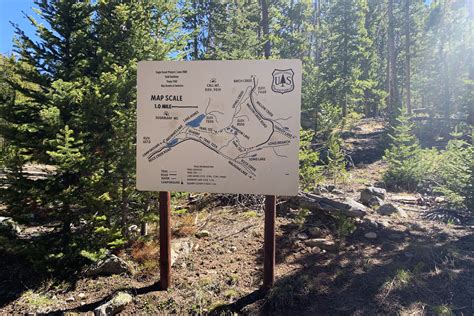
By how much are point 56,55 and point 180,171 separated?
3.47m

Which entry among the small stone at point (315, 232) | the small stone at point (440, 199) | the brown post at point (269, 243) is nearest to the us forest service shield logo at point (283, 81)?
the brown post at point (269, 243)

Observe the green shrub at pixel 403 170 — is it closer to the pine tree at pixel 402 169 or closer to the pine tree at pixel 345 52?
the pine tree at pixel 402 169

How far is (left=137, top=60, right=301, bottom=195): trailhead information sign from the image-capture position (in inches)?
154

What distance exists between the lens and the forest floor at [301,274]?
3.85 m

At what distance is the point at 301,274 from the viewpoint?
4473mm

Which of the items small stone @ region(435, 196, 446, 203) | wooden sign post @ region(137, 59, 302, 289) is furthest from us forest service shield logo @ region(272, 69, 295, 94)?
small stone @ region(435, 196, 446, 203)

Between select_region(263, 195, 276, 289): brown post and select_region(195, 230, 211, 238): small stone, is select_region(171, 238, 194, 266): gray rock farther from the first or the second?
select_region(263, 195, 276, 289): brown post

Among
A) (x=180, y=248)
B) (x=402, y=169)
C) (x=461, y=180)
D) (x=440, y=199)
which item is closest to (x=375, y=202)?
(x=461, y=180)

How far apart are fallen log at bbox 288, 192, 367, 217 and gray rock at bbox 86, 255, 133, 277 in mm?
3396

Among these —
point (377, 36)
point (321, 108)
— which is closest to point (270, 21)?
point (321, 108)

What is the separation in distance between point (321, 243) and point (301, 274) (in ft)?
3.23

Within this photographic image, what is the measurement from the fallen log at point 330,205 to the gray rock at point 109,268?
3396mm

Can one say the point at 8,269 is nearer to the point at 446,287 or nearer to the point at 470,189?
the point at 446,287

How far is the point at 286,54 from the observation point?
17.8m
